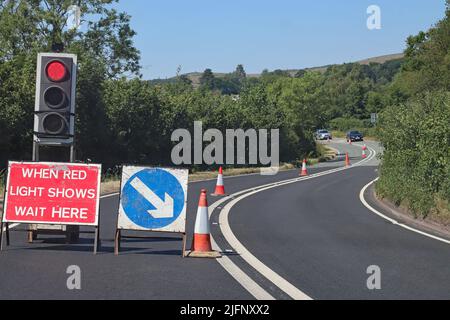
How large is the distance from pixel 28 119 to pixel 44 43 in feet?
66.3

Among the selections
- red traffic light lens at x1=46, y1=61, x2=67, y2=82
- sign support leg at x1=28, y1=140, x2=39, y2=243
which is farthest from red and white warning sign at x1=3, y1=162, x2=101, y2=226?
red traffic light lens at x1=46, y1=61, x2=67, y2=82

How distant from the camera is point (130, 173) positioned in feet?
35.1

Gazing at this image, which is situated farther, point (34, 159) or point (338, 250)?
point (338, 250)

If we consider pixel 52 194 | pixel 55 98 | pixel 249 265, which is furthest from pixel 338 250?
pixel 55 98

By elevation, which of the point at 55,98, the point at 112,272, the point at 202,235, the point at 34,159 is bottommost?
the point at 112,272

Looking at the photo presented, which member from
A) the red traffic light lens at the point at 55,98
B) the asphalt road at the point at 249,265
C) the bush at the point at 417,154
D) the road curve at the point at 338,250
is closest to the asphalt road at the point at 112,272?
the asphalt road at the point at 249,265

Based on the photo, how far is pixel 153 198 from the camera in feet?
34.7

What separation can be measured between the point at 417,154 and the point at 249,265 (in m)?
11.4

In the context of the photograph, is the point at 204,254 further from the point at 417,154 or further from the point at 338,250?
the point at 417,154

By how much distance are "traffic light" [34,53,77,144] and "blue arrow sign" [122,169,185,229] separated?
1.31 meters

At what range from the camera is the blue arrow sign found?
416 inches

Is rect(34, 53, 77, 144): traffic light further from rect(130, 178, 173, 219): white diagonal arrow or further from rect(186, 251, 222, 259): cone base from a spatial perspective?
rect(186, 251, 222, 259): cone base
